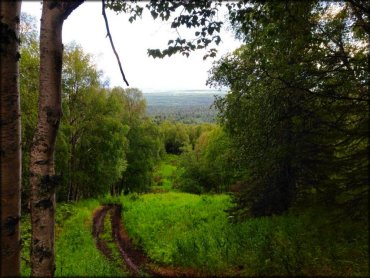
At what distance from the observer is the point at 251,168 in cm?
1377

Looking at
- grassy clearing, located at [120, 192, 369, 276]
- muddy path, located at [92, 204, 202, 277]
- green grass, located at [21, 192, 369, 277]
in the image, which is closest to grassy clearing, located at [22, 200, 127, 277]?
green grass, located at [21, 192, 369, 277]

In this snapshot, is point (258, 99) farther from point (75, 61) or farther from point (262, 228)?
point (75, 61)

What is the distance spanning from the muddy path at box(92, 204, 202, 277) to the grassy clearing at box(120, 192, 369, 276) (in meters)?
0.32

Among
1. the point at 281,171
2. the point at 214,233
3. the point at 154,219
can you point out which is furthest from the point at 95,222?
the point at 281,171

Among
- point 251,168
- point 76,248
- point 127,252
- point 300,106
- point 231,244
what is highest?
point 300,106

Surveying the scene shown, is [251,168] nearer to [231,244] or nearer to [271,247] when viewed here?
[231,244]

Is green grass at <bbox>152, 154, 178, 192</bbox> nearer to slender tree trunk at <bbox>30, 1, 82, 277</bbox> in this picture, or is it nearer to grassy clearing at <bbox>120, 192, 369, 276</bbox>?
grassy clearing at <bbox>120, 192, 369, 276</bbox>

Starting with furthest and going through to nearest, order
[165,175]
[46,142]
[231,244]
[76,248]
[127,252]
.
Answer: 1. [165,175]
2. [76,248]
3. [127,252]
4. [231,244]
5. [46,142]

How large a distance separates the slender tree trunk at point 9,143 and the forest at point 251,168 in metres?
0.01

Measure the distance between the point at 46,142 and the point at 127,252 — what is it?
43.2ft

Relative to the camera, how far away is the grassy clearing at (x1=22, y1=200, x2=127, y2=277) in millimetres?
10641

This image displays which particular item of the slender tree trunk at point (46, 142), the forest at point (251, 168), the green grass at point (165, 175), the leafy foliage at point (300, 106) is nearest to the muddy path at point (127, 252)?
the forest at point (251, 168)

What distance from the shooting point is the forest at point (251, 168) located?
388 centimetres

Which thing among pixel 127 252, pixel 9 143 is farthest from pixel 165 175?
pixel 9 143
